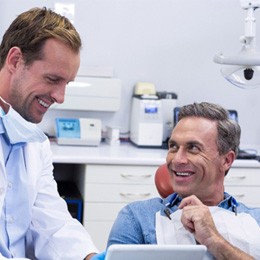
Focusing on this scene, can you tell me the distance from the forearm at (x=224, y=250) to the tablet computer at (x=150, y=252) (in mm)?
394

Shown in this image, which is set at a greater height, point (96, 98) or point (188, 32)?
point (188, 32)

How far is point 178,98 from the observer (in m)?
4.19

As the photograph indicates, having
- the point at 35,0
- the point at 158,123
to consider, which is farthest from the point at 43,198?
the point at 35,0

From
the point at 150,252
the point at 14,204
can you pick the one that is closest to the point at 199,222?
the point at 150,252

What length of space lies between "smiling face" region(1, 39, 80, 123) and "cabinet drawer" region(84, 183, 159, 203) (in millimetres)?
1617

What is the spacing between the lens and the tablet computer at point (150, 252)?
1.39 m

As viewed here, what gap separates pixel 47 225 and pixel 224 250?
61 cm

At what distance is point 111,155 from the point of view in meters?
3.52

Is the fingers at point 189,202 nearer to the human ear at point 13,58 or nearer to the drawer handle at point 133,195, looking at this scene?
the human ear at point 13,58

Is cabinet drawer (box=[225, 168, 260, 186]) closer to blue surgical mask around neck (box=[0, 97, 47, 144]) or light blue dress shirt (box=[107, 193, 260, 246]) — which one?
light blue dress shirt (box=[107, 193, 260, 246])

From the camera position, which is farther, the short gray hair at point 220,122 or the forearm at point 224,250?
the short gray hair at point 220,122

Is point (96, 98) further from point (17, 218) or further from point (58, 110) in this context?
point (17, 218)

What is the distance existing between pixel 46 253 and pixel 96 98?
2.02 m

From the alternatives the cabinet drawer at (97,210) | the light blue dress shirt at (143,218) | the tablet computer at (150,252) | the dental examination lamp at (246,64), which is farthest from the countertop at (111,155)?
the tablet computer at (150,252)
